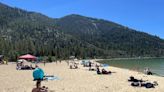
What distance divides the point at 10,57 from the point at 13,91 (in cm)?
8511

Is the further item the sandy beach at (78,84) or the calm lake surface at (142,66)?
the calm lake surface at (142,66)

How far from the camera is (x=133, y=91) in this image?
21656 mm

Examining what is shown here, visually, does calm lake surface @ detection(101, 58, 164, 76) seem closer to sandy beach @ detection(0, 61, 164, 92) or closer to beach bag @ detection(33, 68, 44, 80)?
sandy beach @ detection(0, 61, 164, 92)

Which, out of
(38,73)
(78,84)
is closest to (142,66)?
(78,84)

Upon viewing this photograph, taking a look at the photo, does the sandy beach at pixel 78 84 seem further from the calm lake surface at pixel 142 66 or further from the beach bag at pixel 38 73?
the calm lake surface at pixel 142 66

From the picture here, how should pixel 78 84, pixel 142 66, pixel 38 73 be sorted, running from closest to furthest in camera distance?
pixel 38 73
pixel 78 84
pixel 142 66

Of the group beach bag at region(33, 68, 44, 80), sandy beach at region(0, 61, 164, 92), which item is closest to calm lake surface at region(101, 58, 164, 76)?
sandy beach at region(0, 61, 164, 92)

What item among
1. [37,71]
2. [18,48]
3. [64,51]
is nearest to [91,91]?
[37,71]

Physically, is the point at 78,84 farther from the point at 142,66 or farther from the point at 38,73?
the point at 142,66

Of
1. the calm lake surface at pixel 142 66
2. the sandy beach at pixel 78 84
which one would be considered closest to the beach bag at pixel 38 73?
the sandy beach at pixel 78 84

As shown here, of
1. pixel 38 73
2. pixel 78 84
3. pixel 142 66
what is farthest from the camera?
pixel 142 66

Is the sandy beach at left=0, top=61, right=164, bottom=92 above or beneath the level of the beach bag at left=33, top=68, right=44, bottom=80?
beneath

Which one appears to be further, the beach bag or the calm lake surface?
the calm lake surface

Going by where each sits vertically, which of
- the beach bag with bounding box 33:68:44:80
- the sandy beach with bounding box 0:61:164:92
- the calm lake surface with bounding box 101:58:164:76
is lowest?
Result: the sandy beach with bounding box 0:61:164:92
